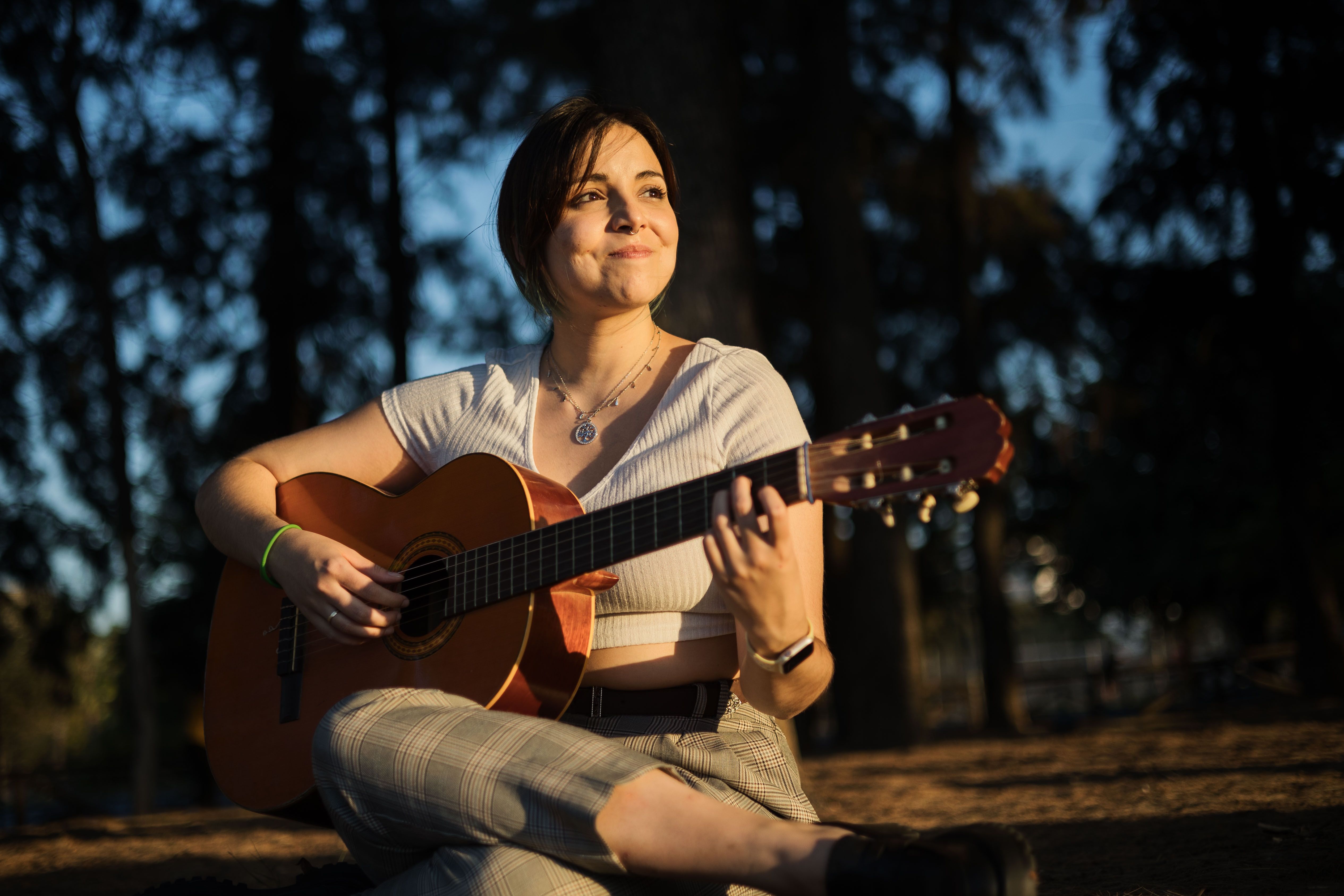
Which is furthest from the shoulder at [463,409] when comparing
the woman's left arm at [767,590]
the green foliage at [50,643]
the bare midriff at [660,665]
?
the green foliage at [50,643]

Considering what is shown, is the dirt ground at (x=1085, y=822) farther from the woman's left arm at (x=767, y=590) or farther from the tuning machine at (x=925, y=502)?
the tuning machine at (x=925, y=502)

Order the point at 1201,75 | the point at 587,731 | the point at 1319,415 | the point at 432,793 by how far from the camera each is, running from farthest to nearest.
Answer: the point at 1319,415, the point at 1201,75, the point at 587,731, the point at 432,793

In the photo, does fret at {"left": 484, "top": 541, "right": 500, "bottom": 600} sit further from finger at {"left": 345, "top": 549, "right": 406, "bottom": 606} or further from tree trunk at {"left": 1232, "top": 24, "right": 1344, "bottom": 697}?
tree trunk at {"left": 1232, "top": 24, "right": 1344, "bottom": 697}

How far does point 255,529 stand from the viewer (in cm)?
282

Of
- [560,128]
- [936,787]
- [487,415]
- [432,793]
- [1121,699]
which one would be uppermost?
[560,128]

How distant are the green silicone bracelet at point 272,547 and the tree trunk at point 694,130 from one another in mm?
3403

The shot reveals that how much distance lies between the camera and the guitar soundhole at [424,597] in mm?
2520

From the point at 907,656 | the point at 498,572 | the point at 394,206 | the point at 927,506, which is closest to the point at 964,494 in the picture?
the point at 927,506

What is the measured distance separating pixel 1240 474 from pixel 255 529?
57.3 feet

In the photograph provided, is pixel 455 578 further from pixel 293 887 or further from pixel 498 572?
pixel 293 887

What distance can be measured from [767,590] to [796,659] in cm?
20

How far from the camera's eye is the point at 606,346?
288cm

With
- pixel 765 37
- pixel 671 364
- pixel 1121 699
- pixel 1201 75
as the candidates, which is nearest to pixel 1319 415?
pixel 1201 75

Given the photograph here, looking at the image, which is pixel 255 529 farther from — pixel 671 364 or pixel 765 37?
pixel 765 37
